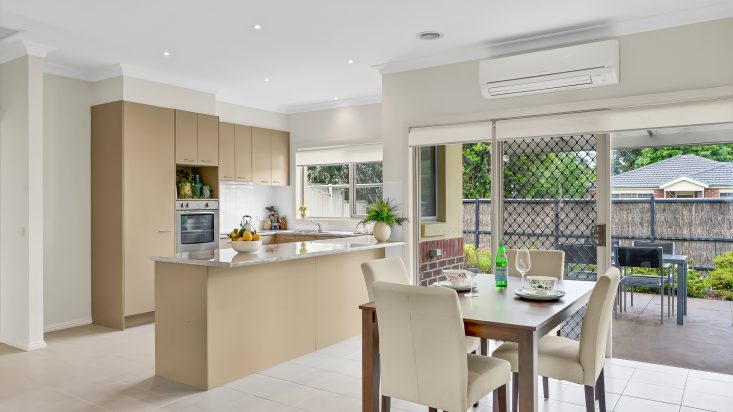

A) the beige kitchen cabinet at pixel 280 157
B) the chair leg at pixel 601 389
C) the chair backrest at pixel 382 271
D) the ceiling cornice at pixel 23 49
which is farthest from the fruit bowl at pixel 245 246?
the beige kitchen cabinet at pixel 280 157

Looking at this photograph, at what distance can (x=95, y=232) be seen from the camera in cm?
521

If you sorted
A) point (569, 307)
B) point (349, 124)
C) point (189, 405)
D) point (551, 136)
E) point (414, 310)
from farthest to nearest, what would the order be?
1. point (349, 124)
2. point (551, 136)
3. point (189, 405)
4. point (569, 307)
5. point (414, 310)

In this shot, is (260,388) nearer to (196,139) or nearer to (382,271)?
(382,271)

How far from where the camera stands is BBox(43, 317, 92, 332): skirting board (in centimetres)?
491

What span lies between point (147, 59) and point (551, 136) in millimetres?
3774

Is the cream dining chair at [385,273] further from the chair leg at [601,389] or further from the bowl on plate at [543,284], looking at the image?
the chair leg at [601,389]

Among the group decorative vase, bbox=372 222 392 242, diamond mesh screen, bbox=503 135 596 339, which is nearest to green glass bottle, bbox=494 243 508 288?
diamond mesh screen, bbox=503 135 596 339

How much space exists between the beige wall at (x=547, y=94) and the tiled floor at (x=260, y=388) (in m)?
1.85

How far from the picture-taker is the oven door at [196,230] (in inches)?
219

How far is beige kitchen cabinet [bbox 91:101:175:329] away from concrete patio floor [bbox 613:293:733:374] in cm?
442

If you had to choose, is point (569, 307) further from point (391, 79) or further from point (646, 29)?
point (391, 79)

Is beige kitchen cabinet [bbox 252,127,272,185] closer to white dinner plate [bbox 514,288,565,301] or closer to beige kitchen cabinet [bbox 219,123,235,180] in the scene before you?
beige kitchen cabinet [bbox 219,123,235,180]

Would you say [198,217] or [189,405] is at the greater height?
[198,217]

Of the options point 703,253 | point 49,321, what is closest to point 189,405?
point 49,321
